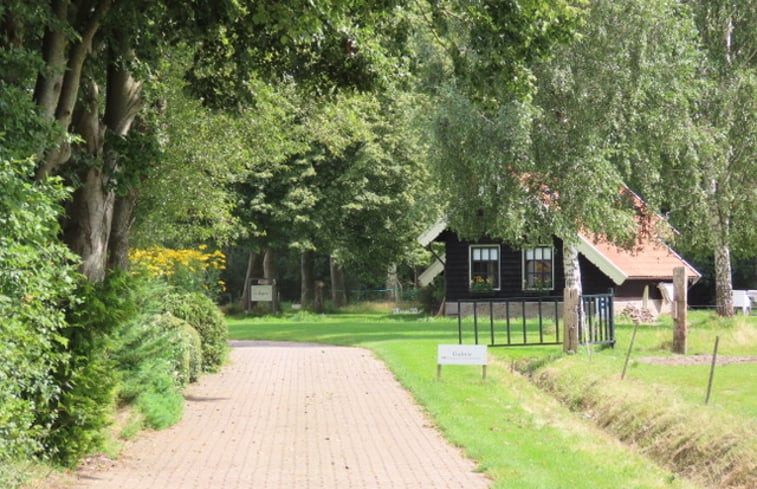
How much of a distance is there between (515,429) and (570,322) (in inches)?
389

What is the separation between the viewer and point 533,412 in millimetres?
16484

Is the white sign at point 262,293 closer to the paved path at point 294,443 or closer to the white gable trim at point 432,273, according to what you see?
the white gable trim at point 432,273

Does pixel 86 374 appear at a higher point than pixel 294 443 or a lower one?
higher

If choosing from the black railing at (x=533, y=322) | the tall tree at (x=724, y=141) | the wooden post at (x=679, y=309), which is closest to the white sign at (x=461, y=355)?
the black railing at (x=533, y=322)

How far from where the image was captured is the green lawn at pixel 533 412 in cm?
1147

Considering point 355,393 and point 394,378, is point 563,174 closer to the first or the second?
point 394,378

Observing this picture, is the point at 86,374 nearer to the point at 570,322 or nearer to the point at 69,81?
the point at 69,81

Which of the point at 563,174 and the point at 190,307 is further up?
the point at 563,174

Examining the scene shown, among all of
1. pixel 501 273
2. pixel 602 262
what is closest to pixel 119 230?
pixel 602 262

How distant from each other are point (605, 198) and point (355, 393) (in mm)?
12721

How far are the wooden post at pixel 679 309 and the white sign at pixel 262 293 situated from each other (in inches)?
1106

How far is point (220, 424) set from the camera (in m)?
15.0

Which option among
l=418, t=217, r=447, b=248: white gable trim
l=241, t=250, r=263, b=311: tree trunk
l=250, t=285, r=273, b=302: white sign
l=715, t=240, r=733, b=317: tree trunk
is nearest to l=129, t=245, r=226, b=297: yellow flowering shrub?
l=418, t=217, r=447, b=248: white gable trim

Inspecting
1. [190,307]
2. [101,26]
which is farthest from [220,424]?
[190,307]
